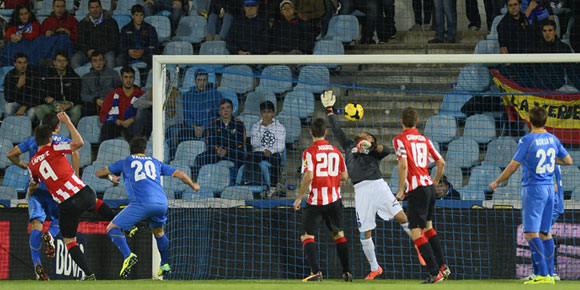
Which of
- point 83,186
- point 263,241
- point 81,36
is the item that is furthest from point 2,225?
point 81,36

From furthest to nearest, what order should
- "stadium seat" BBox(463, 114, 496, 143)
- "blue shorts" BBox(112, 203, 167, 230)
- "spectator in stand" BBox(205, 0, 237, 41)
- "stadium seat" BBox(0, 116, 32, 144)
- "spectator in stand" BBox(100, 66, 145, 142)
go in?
"spectator in stand" BBox(205, 0, 237, 41) → "stadium seat" BBox(0, 116, 32, 144) → "spectator in stand" BBox(100, 66, 145, 142) → "stadium seat" BBox(463, 114, 496, 143) → "blue shorts" BBox(112, 203, 167, 230)

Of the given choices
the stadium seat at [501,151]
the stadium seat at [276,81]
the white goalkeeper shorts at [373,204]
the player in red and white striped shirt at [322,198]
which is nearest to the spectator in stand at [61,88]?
the stadium seat at [276,81]

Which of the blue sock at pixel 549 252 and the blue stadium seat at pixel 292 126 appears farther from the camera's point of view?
the blue stadium seat at pixel 292 126

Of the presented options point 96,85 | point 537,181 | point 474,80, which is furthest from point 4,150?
point 537,181

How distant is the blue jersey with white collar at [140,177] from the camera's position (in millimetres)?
9508

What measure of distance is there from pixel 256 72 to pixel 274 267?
413 centimetres

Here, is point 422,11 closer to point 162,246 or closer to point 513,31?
point 513,31

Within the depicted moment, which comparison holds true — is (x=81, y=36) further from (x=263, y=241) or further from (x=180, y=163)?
(x=263, y=241)

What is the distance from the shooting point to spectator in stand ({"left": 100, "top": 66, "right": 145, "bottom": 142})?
13.4 meters

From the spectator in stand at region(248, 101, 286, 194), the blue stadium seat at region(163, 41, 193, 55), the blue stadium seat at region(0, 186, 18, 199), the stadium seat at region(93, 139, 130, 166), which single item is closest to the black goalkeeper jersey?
the spectator in stand at region(248, 101, 286, 194)

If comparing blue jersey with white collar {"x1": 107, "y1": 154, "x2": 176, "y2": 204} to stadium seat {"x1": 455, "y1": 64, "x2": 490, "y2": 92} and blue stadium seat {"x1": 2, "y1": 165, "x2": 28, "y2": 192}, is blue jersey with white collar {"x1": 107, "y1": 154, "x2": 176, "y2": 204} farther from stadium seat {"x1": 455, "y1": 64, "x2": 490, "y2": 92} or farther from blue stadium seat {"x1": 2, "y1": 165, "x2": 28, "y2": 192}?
stadium seat {"x1": 455, "y1": 64, "x2": 490, "y2": 92}

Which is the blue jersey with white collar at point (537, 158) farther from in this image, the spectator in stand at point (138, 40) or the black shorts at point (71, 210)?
the spectator in stand at point (138, 40)

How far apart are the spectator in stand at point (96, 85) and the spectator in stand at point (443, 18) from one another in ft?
16.3

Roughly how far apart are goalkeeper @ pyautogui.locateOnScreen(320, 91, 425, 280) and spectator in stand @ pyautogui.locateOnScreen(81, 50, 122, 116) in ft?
16.2
